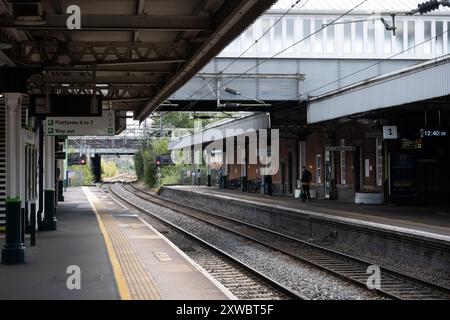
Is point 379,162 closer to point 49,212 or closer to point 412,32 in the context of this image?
point 412,32

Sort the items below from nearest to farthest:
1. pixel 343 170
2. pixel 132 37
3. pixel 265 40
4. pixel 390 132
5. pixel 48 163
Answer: pixel 132 37
pixel 48 163
pixel 390 132
pixel 343 170
pixel 265 40

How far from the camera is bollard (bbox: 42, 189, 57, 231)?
1931 centimetres

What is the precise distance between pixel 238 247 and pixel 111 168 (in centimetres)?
12629

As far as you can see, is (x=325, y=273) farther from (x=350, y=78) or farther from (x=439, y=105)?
(x=350, y=78)

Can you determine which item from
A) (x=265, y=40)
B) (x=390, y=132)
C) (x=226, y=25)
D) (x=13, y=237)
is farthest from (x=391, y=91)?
(x=265, y=40)

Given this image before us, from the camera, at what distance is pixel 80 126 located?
20.8 m

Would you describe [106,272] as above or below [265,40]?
below

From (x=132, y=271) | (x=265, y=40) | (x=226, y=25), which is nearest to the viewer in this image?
(x=226, y=25)

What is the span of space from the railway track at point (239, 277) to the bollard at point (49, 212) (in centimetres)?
403

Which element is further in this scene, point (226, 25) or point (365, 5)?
point (365, 5)

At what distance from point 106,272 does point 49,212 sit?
8724mm

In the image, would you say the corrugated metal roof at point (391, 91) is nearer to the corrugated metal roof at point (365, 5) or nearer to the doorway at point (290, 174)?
the corrugated metal roof at point (365, 5)

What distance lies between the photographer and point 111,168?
14300 centimetres
